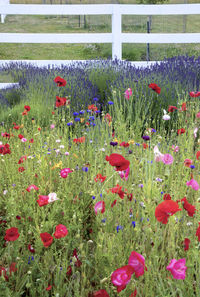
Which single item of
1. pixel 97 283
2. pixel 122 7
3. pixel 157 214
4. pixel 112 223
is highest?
pixel 122 7

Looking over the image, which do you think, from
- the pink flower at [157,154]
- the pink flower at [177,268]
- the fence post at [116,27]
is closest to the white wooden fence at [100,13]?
the fence post at [116,27]

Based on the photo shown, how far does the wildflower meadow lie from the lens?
142cm

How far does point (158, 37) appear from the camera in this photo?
276 inches

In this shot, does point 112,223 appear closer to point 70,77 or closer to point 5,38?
point 70,77

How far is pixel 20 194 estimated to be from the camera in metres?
2.24

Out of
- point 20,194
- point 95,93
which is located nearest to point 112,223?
point 20,194

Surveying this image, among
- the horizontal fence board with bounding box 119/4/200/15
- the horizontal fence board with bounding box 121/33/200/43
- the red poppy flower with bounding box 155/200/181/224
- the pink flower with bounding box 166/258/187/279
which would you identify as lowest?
the pink flower with bounding box 166/258/187/279

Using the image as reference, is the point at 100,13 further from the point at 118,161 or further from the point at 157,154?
the point at 118,161

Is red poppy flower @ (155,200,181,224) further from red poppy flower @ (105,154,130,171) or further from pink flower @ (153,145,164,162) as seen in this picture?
pink flower @ (153,145,164,162)

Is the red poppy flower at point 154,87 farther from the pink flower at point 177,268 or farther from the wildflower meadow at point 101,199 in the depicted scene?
the pink flower at point 177,268

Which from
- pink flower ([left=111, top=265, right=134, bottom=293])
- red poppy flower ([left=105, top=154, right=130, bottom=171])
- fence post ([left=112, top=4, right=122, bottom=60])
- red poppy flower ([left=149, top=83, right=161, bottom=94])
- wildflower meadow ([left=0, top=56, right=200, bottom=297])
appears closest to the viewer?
pink flower ([left=111, top=265, right=134, bottom=293])

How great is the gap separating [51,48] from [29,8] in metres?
10.3

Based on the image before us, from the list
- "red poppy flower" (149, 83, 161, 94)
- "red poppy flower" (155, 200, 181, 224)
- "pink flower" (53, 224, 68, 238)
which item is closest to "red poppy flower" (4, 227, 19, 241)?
"pink flower" (53, 224, 68, 238)

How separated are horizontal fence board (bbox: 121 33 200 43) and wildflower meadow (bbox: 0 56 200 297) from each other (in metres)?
1.86
